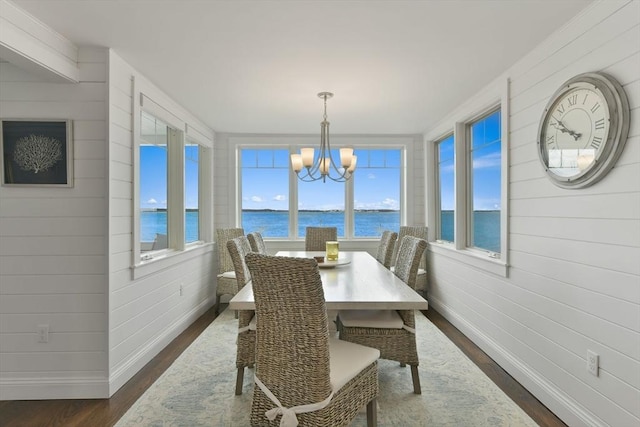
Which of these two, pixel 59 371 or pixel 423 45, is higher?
pixel 423 45

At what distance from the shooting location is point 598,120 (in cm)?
195

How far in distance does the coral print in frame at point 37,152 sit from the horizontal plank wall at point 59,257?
5cm

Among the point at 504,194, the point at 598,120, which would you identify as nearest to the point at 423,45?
the point at 598,120

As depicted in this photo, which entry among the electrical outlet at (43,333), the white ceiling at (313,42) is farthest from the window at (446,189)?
the electrical outlet at (43,333)

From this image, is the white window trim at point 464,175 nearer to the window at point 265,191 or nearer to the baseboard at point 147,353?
the window at point 265,191

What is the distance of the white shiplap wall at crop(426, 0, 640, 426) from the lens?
1802mm

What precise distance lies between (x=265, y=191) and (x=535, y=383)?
4.11m

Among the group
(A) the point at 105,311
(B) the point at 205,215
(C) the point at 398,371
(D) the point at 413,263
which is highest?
(B) the point at 205,215

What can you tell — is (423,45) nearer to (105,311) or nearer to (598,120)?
(598,120)

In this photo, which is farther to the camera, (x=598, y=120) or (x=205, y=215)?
(x=205, y=215)

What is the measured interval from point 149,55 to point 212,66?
446 mm

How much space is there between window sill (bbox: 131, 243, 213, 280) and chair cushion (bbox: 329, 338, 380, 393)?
1.74m

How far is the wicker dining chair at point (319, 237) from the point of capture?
479cm

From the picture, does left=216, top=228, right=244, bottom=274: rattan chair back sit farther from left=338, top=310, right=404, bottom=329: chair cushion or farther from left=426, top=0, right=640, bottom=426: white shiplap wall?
left=426, top=0, right=640, bottom=426: white shiplap wall
